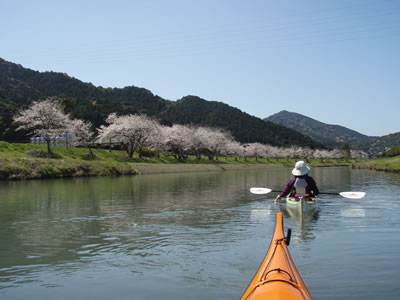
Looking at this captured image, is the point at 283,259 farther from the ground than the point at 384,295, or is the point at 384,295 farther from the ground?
the point at 283,259

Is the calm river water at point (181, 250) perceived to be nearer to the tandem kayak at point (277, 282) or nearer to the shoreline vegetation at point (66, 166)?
the tandem kayak at point (277, 282)

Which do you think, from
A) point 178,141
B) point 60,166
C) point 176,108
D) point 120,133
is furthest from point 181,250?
point 176,108

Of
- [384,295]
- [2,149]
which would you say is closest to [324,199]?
[384,295]

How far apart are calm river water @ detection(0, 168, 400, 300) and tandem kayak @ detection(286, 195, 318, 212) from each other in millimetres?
426

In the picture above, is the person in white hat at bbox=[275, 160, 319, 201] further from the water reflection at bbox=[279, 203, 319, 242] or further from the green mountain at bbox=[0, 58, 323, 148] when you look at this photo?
the green mountain at bbox=[0, 58, 323, 148]

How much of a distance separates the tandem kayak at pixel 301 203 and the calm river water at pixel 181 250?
1.40 feet

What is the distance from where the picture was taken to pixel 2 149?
44438mm

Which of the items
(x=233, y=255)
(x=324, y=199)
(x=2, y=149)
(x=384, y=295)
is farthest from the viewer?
(x=2, y=149)

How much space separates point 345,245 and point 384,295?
3.57m

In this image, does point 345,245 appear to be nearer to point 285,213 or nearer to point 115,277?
point 285,213

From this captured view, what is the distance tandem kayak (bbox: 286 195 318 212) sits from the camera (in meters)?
13.6

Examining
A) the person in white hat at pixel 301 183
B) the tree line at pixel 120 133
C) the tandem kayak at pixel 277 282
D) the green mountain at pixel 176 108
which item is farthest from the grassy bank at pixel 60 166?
the green mountain at pixel 176 108

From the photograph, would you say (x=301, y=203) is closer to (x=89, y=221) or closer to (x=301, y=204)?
(x=301, y=204)

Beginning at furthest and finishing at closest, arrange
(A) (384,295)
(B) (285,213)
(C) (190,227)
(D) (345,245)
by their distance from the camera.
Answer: (B) (285,213) < (C) (190,227) < (D) (345,245) < (A) (384,295)
